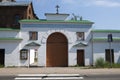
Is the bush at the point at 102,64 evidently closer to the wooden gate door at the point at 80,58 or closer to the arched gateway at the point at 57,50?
the wooden gate door at the point at 80,58

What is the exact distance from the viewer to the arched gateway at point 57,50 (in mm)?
39500

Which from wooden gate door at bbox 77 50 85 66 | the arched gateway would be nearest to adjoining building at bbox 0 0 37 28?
the arched gateway

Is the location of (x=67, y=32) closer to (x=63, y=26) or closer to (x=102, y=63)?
(x=63, y=26)

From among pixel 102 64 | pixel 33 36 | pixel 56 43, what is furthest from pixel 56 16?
pixel 102 64

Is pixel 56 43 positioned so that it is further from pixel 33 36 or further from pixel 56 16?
pixel 56 16

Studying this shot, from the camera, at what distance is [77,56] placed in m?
39.6

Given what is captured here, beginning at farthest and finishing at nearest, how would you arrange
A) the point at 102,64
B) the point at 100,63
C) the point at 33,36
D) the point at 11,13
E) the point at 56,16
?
the point at 11,13 → the point at 56,16 → the point at 33,36 → the point at 100,63 → the point at 102,64

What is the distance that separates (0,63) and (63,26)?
9489mm

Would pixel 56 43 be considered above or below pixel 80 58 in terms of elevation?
above

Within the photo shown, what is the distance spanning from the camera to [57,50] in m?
39.8

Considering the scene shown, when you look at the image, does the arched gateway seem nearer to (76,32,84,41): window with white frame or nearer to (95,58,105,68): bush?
(76,32,84,41): window with white frame

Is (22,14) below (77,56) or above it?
above

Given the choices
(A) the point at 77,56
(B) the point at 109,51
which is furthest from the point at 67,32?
(B) the point at 109,51

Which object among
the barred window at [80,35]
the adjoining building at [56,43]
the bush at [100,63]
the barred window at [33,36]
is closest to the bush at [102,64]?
the bush at [100,63]
